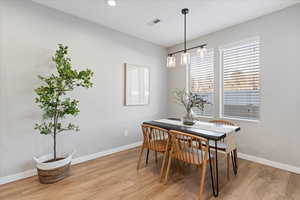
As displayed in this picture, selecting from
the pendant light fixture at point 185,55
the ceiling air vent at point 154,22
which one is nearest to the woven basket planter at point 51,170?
the pendant light fixture at point 185,55

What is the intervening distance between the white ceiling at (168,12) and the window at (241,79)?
0.56 m

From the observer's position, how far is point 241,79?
2.92 m

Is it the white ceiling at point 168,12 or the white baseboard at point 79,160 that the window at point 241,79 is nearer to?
the white ceiling at point 168,12

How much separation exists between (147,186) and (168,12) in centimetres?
280

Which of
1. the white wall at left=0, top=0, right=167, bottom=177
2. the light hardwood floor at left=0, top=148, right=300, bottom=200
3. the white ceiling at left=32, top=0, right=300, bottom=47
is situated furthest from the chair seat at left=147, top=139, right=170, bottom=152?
the white ceiling at left=32, top=0, right=300, bottom=47

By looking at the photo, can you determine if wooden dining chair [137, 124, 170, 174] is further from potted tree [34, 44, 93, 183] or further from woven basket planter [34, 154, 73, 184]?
woven basket planter [34, 154, 73, 184]

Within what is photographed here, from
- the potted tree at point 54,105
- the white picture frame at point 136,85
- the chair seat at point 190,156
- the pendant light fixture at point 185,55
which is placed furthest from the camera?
the white picture frame at point 136,85

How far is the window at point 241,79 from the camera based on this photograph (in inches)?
107

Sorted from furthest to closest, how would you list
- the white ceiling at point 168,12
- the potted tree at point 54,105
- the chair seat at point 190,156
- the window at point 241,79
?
the window at point 241,79, the white ceiling at point 168,12, the potted tree at point 54,105, the chair seat at point 190,156

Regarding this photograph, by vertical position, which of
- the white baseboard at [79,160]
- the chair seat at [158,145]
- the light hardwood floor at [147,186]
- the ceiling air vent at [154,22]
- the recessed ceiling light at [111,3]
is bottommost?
the light hardwood floor at [147,186]

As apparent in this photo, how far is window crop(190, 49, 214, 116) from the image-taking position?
11.1ft

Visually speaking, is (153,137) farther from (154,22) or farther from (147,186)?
(154,22)

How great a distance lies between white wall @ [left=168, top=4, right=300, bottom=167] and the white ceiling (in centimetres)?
23

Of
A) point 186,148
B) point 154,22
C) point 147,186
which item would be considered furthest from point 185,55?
point 147,186
